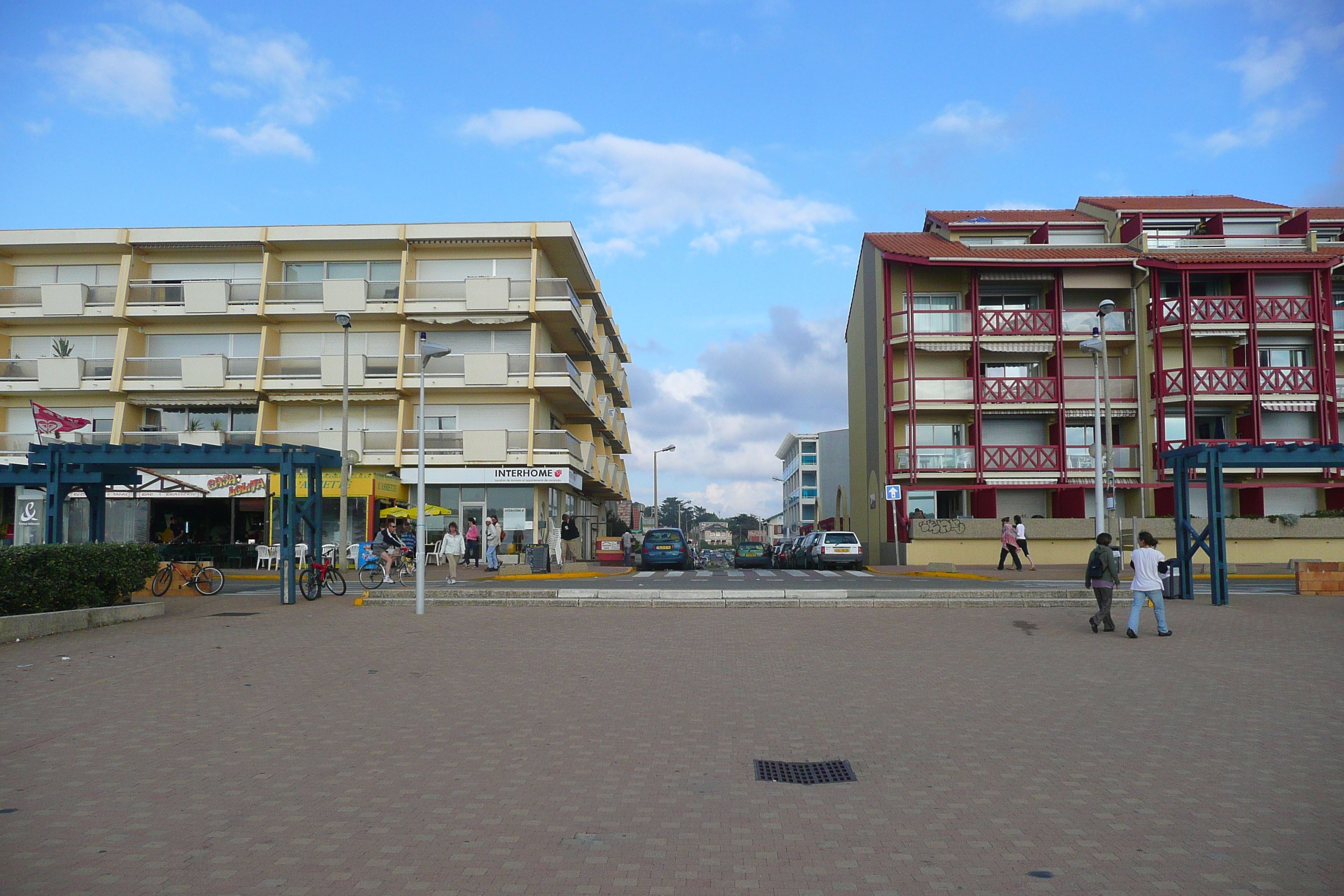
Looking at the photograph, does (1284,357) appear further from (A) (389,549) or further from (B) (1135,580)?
(A) (389,549)

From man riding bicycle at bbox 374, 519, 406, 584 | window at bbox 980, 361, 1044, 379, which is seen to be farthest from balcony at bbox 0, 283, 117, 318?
window at bbox 980, 361, 1044, 379

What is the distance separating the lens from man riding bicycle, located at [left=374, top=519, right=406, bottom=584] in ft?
73.4

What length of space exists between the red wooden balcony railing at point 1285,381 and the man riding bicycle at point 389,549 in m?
32.6

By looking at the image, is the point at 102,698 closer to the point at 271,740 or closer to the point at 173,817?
the point at 271,740

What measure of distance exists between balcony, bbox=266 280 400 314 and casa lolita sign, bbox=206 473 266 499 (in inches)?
258

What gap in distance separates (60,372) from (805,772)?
38.2 m

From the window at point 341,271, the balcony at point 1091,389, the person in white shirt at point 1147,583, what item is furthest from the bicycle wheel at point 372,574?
the balcony at point 1091,389

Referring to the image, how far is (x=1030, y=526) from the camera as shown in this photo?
3350cm

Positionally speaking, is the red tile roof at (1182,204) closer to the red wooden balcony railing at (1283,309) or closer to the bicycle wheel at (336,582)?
the red wooden balcony railing at (1283,309)

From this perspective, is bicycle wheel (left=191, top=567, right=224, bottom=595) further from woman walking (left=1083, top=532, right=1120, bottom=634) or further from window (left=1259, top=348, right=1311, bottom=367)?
window (left=1259, top=348, right=1311, bottom=367)

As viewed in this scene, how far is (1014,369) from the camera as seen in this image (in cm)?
3906

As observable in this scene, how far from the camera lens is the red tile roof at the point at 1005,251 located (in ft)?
123

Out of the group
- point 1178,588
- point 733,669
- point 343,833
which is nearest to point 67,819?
point 343,833

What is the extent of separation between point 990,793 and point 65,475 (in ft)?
60.5
